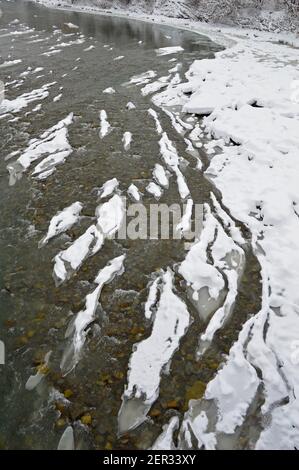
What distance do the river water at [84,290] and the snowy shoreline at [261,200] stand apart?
249mm

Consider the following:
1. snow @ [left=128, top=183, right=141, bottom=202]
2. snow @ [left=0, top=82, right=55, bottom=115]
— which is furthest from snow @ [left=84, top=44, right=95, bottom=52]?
snow @ [left=128, top=183, right=141, bottom=202]

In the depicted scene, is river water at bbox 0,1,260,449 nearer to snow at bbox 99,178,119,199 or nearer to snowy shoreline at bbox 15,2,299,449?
snow at bbox 99,178,119,199

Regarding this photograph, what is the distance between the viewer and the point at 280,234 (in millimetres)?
5668

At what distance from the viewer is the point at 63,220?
604 cm

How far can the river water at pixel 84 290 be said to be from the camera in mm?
3457

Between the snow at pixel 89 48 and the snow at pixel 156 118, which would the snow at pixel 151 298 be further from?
the snow at pixel 89 48

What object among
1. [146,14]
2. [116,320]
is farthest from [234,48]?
[116,320]

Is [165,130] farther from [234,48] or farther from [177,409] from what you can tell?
[234,48]

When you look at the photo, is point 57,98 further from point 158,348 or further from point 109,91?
point 158,348

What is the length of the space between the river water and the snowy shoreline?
25 centimetres

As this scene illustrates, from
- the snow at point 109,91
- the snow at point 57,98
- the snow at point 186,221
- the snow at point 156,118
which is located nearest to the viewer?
the snow at point 186,221

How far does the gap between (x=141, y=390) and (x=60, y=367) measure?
2.90 feet

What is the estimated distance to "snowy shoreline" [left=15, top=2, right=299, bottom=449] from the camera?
3549 mm

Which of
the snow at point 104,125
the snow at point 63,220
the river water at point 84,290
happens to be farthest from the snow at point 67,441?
the snow at point 104,125
